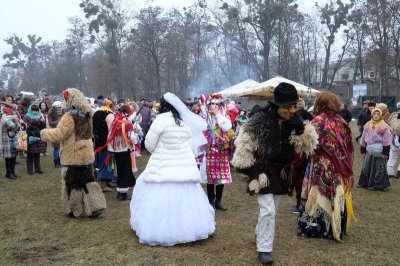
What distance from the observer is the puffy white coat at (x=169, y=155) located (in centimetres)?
487

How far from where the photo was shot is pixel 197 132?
5.42 m

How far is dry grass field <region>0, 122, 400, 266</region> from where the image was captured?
4.45 meters

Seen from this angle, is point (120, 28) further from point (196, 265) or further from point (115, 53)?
point (196, 265)

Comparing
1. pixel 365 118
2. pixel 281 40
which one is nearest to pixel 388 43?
pixel 281 40

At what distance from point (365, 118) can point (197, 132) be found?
34.9 feet

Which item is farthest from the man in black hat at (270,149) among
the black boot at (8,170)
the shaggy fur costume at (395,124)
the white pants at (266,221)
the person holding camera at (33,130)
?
the black boot at (8,170)

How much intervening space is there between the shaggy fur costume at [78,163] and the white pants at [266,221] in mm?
2857

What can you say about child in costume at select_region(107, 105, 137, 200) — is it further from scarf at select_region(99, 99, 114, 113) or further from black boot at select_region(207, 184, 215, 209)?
black boot at select_region(207, 184, 215, 209)

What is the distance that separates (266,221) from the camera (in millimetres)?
4234

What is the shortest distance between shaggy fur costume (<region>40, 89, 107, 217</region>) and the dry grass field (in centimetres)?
24

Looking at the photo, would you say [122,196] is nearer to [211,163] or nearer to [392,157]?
[211,163]

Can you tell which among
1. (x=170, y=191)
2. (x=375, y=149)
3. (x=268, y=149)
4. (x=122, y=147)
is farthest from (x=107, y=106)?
(x=375, y=149)

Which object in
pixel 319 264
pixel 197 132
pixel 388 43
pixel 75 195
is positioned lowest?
pixel 319 264

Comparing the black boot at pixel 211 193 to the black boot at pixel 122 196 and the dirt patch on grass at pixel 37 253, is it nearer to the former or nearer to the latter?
the black boot at pixel 122 196
